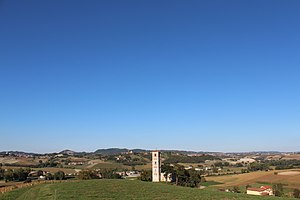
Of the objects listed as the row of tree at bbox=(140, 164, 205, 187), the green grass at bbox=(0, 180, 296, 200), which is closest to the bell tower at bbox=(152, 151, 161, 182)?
the row of tree at bbox=(140, 164, 205, 187)

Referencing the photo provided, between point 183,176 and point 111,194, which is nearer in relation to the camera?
point 111,194

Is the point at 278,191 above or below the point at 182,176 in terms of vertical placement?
below

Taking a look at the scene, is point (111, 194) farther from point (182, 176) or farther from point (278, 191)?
point (182, 176)

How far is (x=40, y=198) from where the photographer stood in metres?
36.9

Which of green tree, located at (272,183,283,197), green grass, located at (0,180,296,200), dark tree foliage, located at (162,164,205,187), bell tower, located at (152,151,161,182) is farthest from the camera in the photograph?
bell tower, located at (152,151,161,182)

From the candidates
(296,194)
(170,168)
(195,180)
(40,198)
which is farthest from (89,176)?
(40,198)

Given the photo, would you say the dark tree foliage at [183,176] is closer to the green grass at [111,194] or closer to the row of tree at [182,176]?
the row of tree at [182,176]

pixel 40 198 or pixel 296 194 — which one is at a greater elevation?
pixel 40 198

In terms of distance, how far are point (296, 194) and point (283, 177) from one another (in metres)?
41.0

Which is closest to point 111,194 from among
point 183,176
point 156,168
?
point 156,168

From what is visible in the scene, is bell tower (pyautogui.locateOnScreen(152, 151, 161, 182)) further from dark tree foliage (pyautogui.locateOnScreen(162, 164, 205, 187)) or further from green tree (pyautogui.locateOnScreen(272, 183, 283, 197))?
green tree (pyautogui.locateOnScreen(272, 183, 283, 197))

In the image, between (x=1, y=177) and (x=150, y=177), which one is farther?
(x=1, y=177)

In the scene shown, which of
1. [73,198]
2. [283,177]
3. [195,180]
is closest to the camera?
[73,198]

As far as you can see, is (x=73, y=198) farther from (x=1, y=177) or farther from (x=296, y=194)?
(x=1, y=177)
